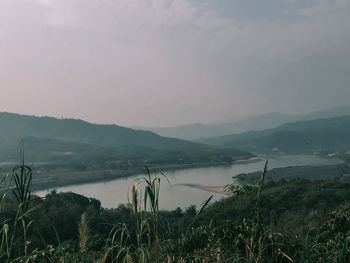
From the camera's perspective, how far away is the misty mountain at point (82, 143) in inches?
4218

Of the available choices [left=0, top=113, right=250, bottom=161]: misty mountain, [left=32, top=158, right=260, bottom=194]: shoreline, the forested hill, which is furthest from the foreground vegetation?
the forested hill

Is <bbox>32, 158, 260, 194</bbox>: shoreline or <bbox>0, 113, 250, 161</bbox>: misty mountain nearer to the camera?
<bbox>32, 158, 260, 194</bbox>: shoreline

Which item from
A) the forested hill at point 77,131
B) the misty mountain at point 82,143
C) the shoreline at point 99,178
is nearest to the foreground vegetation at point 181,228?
the shoreline at point 99,178

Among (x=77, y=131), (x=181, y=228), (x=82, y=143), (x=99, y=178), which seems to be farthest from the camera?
(x=77, y=131)

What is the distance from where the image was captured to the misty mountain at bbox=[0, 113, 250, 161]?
351 feet

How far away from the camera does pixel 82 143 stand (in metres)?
132

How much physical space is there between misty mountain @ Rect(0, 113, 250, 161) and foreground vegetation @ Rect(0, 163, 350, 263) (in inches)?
2870

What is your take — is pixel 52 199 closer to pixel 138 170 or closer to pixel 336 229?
pixel 336 229

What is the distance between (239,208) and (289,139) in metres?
134

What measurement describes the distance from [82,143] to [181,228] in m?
116

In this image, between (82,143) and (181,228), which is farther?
(82,143)

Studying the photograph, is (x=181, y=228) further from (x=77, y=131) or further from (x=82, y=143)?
(x=77, y=131)

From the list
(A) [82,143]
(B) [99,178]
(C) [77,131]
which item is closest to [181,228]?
(B) [99,178]

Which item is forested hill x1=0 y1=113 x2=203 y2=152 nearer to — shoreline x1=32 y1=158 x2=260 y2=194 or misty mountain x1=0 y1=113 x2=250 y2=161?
misty mountain x1=0 y1=113 x2=250 y2=161
